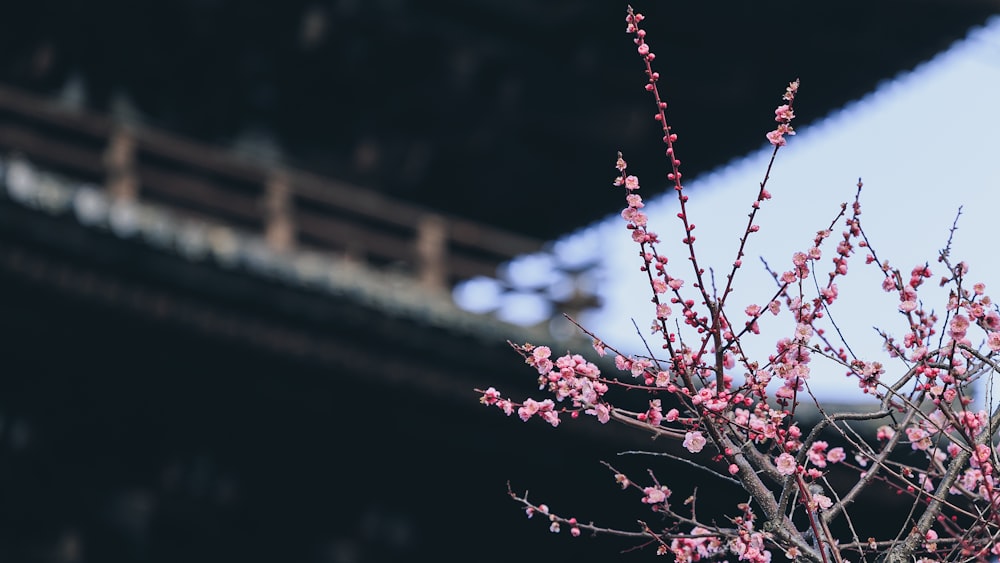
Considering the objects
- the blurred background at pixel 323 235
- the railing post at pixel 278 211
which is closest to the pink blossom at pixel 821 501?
the blurred background at pixel 323 235

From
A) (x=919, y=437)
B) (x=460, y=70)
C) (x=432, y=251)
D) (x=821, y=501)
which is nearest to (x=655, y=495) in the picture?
(x=821, y=501)

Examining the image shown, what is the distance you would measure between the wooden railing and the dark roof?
1.54 feet

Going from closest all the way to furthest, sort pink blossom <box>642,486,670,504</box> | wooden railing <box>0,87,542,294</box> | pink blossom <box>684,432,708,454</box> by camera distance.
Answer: pink blossom <box>684,432,708,454</box> → pink blossom <box>642,486,670,504</box> → wooden railing <box>0,87,542,294</box>

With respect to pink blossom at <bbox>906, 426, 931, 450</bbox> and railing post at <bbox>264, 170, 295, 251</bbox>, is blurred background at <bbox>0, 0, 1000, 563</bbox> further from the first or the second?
pink blossom at <bbox>906, 426, 931, 450</bbox>

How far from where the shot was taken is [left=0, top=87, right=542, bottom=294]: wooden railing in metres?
8.14

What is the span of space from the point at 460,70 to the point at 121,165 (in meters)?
2.69

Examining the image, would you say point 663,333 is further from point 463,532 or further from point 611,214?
point 611,214

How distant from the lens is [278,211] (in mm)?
8328

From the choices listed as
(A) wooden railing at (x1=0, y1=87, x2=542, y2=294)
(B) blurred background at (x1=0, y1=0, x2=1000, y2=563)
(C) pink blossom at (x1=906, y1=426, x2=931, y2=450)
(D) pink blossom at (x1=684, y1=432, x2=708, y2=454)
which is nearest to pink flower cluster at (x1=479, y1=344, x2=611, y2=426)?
(D) pink blossom at (x1=684, y1=432, x2=708, y2=454)

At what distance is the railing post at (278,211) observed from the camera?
320 inches

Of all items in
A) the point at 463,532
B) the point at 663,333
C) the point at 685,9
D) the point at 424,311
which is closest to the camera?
the point at 663,333

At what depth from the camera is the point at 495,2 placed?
9.42 m

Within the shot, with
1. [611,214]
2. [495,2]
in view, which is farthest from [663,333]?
[611,214]

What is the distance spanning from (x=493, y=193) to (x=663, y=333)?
745 centimetres
